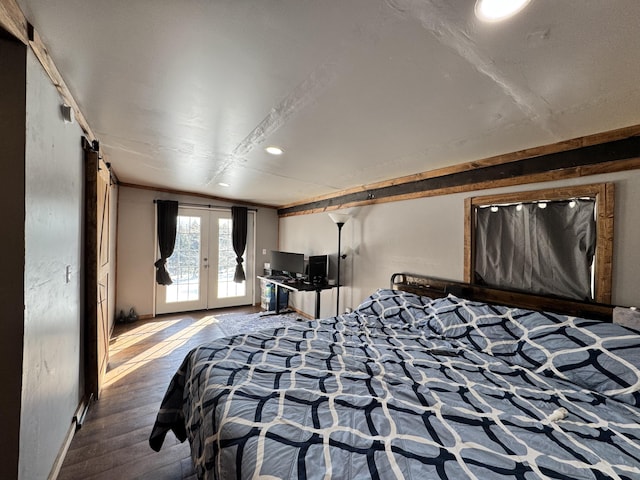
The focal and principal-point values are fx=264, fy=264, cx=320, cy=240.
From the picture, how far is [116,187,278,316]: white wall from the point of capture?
181 inches

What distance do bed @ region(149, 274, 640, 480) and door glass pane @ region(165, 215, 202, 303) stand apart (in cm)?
368

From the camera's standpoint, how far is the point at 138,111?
72.9 inches

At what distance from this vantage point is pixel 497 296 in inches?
94.7

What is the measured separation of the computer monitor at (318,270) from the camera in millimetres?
4277

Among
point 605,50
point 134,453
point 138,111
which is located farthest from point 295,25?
point 134,453

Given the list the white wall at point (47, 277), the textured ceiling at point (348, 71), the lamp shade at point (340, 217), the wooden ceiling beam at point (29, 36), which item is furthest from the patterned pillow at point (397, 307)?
the wooden ceiling beam at point (29, 36)

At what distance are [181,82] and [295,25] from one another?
79 cm

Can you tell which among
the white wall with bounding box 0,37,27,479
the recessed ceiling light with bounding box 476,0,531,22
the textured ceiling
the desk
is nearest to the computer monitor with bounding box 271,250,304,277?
the desk

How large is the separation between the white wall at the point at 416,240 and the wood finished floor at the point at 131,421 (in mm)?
2248

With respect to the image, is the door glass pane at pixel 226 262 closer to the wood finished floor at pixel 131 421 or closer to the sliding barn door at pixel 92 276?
the wood finished floor at pixel 131 421

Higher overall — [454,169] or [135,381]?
[454,169]

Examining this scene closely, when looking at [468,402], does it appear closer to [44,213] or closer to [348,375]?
[348,375]

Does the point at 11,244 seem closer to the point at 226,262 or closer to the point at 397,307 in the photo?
the point at 397,307

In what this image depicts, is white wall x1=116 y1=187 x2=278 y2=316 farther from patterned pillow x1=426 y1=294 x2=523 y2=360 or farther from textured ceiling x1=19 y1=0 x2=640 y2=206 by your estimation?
patterned pillow x1=426 y1=294 x2=523 y2=360
